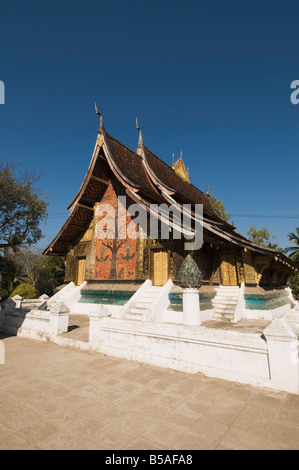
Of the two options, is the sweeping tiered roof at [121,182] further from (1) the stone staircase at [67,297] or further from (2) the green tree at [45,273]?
(2) the green tree at [45,273]

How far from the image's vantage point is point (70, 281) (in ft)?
41.9

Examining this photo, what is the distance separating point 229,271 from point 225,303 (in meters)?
1.68

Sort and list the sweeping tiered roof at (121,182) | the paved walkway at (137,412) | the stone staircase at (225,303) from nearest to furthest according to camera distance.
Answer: the paved walkway at (137,412), the stone staircase at (225,303), the sweeping tiered roof at (121,182)

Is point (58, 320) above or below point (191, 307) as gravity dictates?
below

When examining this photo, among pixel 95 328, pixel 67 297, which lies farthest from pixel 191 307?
pixel 67 297

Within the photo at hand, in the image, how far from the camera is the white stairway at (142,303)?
7.77m

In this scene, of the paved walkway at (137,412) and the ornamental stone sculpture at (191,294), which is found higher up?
the ornamental stone sculpture at (191,294)

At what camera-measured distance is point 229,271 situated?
1055 cm

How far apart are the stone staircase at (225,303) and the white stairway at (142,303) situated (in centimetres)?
255

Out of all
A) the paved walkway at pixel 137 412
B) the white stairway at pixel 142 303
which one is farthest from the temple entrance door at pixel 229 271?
the paved walkway at pixel 137 412

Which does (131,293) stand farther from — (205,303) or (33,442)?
(33,442)

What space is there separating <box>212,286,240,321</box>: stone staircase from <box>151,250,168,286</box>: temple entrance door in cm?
239

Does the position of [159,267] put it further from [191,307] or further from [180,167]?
[180,167]

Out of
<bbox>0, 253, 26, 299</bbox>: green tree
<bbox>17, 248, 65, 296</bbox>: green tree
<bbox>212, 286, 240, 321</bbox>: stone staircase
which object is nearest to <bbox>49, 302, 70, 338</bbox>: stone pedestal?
<bbox>212, 286, 240, 321</bbox>: stone staircase
